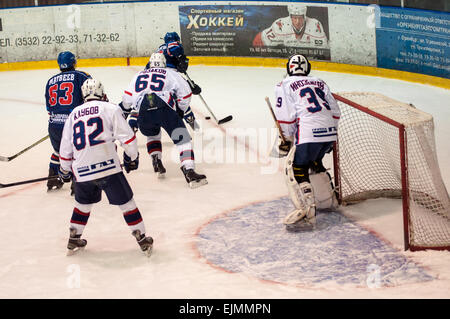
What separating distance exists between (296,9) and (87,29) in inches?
132

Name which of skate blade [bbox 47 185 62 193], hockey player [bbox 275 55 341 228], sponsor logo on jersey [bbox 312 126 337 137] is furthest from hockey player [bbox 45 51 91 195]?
sponsor logo on jersey [bbox 312 126 337 137]

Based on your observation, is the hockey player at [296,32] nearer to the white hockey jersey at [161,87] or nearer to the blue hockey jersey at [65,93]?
the white hockey jersey at [161,87]

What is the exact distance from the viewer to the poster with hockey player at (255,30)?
10.6 metres

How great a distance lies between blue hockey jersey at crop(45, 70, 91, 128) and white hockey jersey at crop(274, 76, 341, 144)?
168cm

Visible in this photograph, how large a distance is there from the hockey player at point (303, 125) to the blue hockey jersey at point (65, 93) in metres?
1.68

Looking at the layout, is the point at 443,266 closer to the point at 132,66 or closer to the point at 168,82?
the point at 168,82

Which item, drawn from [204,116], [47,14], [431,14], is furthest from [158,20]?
[431,14]

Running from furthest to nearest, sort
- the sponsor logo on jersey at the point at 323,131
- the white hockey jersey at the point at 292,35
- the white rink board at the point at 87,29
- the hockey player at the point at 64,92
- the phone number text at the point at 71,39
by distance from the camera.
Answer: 1. the phone number text at the point at 71,39
2. the white rink board at the point at 87,29
3. the white hockey jersey at the point at 292,35
4. the hockey player at the point at 64,92
5. the sponsor logo on jersey at the point at 323,131

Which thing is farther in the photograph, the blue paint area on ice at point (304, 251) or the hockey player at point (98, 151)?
the hockey player at point (98, 151)

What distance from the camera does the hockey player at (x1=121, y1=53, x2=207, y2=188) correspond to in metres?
6.30

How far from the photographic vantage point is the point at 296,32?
35.3ft

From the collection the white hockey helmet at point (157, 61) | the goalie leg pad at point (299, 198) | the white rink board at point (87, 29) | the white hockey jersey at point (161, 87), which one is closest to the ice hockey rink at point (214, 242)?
the goalie leg pad at point (299, 198)

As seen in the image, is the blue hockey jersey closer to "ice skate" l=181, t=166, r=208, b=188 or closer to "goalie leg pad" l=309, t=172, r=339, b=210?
"ice skate" l=181, t=166, r=208, b=188
